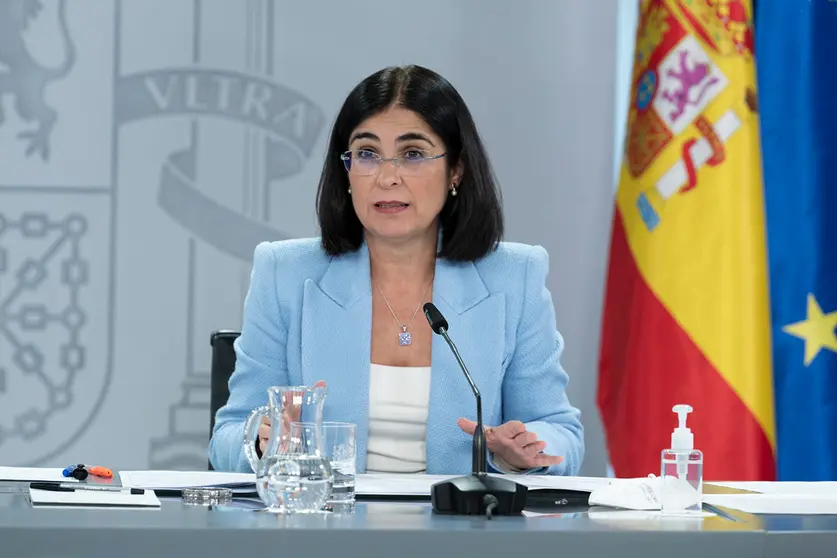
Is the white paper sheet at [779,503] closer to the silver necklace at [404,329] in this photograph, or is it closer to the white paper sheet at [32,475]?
the silver necklace at [404,329]

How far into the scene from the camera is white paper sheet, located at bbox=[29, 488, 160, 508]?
4.47 ft

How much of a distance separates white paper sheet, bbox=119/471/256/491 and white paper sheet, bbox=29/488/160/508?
→ 0.41ft

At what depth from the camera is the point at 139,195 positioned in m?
3.41

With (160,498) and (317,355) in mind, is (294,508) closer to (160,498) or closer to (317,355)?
(160,498)

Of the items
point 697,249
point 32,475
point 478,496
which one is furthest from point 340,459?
point 697,249

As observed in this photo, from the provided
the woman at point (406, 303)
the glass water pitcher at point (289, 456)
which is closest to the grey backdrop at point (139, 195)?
the woman at point (406, 303)

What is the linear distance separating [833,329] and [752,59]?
30.1 inches

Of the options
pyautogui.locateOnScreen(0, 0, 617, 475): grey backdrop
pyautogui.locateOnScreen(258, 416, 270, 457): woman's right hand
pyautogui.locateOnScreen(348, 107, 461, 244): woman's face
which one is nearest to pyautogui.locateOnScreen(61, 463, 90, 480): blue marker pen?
pyautogui.locateOnScreen(258, 416, 270, 457): woman's right hand

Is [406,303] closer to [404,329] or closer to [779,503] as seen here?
[404,329]

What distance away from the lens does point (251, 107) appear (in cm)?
346

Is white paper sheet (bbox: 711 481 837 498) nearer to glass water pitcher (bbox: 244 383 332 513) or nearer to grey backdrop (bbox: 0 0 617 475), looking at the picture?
glass water pitcher (bbox: 244 383 332 513)

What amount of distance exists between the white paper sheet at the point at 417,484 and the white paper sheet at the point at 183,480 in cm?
17

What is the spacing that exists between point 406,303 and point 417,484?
0.70 m

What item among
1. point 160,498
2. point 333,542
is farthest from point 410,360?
point 333,542
